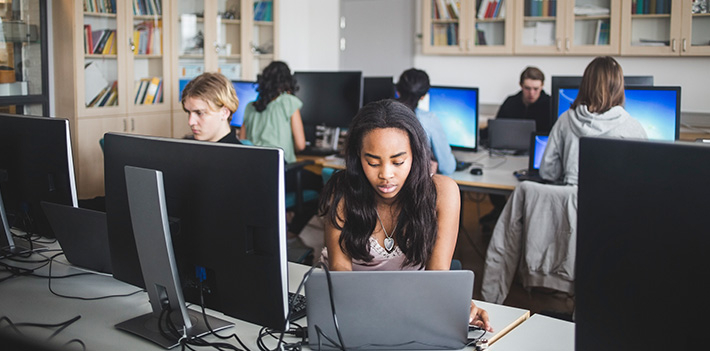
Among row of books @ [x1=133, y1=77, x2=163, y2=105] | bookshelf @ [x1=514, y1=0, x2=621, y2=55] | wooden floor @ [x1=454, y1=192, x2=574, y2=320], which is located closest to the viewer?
wooden floor @ [x1=454, y1=192, x2=574, y2=320]

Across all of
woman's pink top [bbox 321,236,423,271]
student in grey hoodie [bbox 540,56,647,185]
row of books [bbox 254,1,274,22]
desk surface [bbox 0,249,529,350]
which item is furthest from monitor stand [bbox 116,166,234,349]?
row of books [bbox 254,1,274,22]

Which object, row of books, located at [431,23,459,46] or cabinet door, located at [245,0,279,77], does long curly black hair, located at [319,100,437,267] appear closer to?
cabinet door, located at [245,0,279,77]

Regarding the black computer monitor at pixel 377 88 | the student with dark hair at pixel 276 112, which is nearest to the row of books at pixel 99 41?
the student with dark hair at pixel 276 112

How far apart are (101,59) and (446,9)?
3085 millimetres

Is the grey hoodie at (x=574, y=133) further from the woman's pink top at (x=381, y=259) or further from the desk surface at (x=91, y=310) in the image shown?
the desk surface at (x=91, y=310)

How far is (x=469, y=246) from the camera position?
476 cm

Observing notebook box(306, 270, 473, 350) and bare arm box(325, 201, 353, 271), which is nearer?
notebook box(306, 270, 473, 350)

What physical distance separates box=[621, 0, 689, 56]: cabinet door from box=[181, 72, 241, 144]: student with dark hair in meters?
3.98

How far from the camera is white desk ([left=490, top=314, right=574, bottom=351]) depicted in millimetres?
1502

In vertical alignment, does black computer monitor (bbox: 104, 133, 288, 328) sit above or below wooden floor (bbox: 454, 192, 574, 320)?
above

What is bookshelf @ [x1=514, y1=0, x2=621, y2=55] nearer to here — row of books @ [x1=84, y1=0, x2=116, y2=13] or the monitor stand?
row of books @ [x1=84, y1=0, x2=116, y2=13]

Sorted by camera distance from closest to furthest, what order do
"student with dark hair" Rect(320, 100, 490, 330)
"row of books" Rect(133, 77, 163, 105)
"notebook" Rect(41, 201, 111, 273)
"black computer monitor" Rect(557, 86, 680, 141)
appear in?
"student with dark hair" Rect(320, 100, 490, 330) → "notebook" Rect(41, 201, 111, 273) → "black computer monitor" Rect(557, 86, 680, 141) → "row of books" Rect(133, 77, 163, 105)

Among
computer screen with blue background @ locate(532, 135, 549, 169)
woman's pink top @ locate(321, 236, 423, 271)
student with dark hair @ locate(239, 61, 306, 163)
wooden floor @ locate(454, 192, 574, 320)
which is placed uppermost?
student with dark hair @ locate(239, 61, 306, 163)

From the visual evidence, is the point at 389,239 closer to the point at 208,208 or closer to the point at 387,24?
the point at 208,208
